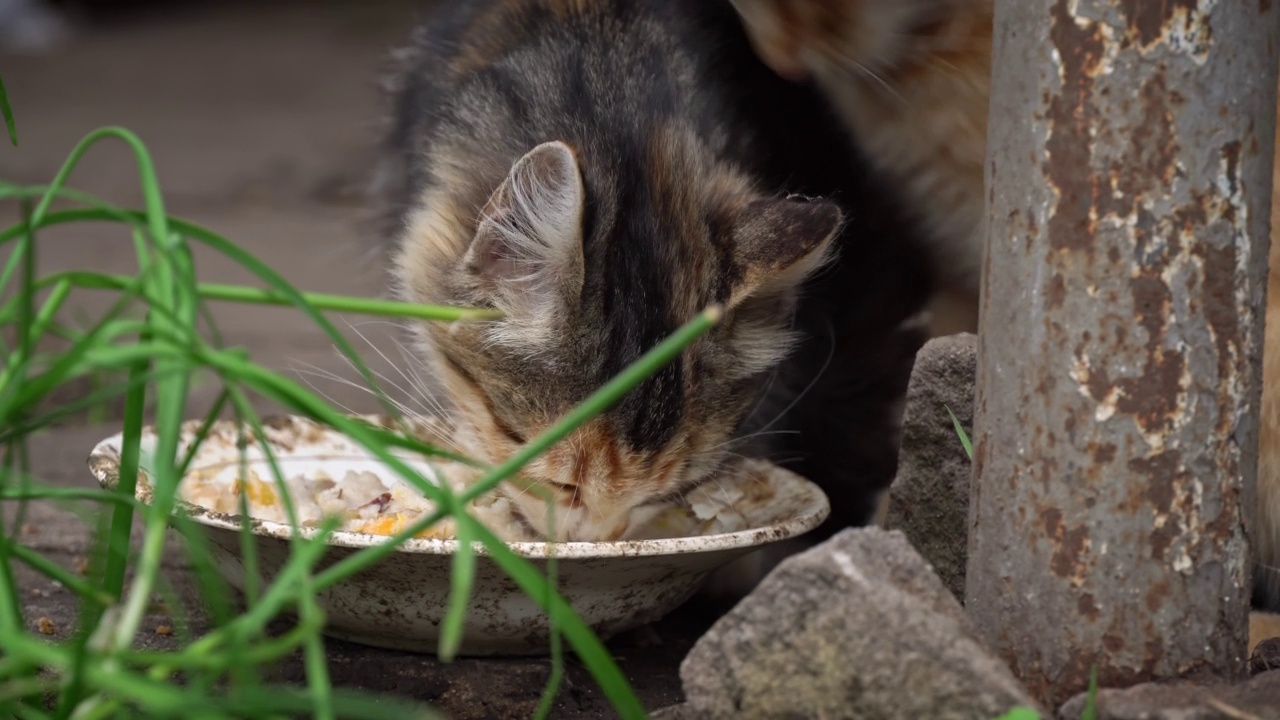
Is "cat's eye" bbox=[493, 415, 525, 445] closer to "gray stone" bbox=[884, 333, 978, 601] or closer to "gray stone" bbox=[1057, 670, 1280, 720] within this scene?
"gray stone" bbox=[884, 333, 978, 601]

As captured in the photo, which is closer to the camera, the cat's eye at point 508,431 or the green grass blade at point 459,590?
the green grass blade at point 459,590

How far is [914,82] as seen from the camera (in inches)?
85.7

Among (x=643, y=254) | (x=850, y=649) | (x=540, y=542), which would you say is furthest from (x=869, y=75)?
(x=850, y=649)

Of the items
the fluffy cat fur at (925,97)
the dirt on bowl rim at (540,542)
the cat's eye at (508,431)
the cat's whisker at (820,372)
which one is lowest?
the dirt on bowl rim at (540,542)

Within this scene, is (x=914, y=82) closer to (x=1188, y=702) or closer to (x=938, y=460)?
(x=938, y=460)

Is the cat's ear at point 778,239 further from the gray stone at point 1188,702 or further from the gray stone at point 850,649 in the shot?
the gray stone at point 1188,702

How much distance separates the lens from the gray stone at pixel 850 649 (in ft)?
3.77

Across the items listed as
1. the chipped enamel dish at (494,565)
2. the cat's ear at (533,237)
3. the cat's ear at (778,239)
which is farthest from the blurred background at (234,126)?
the cat's ear at (778,239)

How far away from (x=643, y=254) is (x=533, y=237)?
0.15 meters

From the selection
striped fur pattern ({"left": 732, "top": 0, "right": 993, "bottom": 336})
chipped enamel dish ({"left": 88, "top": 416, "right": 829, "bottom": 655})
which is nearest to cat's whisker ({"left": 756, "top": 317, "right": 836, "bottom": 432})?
striped fur pattern ({"left": 732, "top": 0, "right": 993, "bottom": 336})

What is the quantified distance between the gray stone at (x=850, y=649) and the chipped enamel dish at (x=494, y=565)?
348mm

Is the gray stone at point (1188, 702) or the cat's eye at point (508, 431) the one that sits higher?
the cat's eye at point (508, 431)

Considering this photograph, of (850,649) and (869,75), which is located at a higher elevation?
(869,75)

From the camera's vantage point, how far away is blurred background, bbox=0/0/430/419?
4320 millimetres
